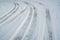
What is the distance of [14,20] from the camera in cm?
212

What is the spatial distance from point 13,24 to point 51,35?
2.22 feet

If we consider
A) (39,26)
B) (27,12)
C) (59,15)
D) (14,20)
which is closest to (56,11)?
(59,15)

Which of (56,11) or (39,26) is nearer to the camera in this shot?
(39,26)

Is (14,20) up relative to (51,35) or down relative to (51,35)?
up

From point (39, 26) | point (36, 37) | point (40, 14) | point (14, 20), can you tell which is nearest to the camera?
point (36, 37)

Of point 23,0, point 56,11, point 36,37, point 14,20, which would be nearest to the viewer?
point 36,37

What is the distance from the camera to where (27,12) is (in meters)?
2.41

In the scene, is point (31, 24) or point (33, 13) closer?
point (31, 24)

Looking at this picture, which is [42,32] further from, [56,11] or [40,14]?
[56,11]

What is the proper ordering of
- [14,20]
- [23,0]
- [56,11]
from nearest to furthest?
[14,20], [56,11], [23,0]

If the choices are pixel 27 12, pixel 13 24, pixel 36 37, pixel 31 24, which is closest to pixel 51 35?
pixel 36 37

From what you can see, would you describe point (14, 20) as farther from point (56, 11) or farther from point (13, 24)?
point (56, 11)

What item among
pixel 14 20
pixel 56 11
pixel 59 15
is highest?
pixel 56 11

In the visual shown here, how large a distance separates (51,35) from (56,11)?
92 cm
